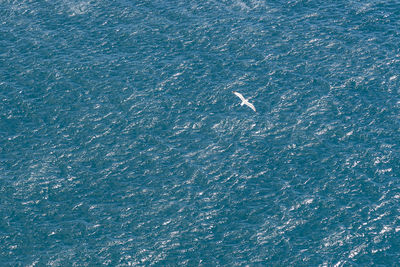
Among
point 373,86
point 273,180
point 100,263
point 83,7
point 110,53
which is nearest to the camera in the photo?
point 100,263

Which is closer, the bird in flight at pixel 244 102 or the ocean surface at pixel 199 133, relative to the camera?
the ocean surface at pixel 199 133

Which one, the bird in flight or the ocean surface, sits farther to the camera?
the bird in flight

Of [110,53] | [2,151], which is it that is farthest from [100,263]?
[110,53]

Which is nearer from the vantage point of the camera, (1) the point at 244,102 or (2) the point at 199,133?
(2) the point at 199,133

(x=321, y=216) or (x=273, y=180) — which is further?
(x=273, y=180)

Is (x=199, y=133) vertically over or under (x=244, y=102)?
under

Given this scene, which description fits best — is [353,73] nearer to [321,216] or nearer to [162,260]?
[321,216]

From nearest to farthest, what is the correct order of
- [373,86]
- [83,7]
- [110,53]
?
1. [373,86]
2. [110,53]
3. [83,7]

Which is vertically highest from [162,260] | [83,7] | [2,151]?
[83,7]
